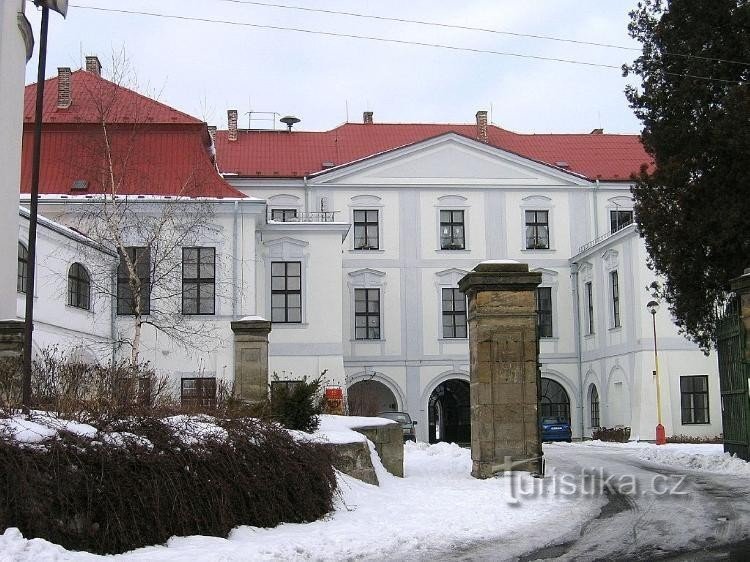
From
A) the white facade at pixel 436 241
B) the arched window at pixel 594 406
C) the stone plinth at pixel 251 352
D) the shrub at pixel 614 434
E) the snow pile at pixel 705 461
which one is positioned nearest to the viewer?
the snow pile at pixel 705 461

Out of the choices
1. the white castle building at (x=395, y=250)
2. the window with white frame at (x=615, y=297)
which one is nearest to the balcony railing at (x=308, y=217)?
the white castle building at (x=395, y=250)

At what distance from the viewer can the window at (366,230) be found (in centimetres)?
4394

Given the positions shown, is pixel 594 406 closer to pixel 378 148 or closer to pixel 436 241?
pixel 436 241

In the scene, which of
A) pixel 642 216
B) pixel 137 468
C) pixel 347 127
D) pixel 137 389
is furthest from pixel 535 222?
pixel 137 468

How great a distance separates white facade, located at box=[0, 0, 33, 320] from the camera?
2017 cm

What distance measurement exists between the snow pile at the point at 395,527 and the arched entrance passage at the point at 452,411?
100 ft

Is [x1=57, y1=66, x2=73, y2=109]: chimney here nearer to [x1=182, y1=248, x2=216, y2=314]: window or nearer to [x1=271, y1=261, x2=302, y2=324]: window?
[x1=182, y1=248, x2=216, y2=314]: window

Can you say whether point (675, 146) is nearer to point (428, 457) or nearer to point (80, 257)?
point (428, 457)

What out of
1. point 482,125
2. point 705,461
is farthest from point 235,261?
point 482,125

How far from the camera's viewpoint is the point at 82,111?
1318 inches

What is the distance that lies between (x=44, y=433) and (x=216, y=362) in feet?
81.5

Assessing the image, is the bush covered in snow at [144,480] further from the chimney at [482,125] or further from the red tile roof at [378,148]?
the chimney at [482,125]

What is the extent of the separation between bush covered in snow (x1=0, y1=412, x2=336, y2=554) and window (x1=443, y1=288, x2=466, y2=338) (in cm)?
3371

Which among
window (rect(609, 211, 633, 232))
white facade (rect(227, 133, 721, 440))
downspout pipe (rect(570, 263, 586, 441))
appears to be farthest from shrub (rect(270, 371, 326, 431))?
window (rect(609, 211, 633, 232))
